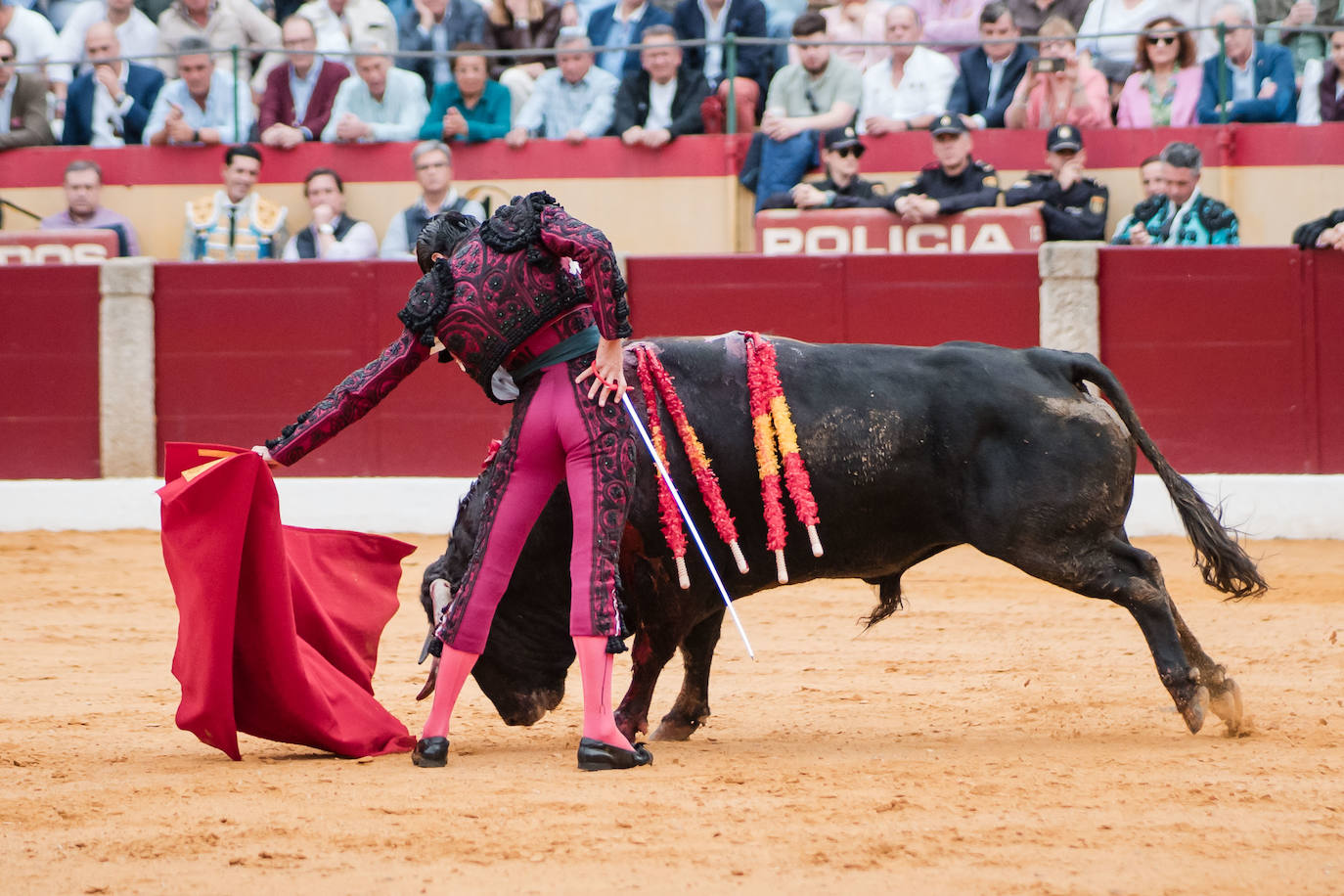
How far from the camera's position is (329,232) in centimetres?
934

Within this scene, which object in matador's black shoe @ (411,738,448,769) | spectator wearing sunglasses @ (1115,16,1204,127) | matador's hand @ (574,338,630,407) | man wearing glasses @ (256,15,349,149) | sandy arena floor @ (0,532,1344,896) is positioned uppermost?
man wearing glasses @ (256,15,349,149)

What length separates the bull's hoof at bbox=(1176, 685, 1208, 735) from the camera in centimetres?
420

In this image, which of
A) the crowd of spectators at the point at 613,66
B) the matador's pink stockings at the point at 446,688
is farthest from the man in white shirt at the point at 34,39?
the matador's pink stockings at the point at 446,688

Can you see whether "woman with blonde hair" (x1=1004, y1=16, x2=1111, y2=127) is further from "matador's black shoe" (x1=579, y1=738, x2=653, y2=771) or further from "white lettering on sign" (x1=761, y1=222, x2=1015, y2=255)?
"matador's black shoe" (x1=579, y1=738, x2=653, y2=771)

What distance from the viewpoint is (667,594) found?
427 cm

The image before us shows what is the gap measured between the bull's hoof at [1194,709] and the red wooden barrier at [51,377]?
253 inches

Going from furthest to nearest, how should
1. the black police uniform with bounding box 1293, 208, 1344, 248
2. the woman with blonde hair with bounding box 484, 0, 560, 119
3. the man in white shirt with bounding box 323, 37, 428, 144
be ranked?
the woman with blonde hair with bounding box 484, 0, 560, 119, the man in white shirt with bounding box 323, 37, 428, 144, the black police uniform with bounding box 1293, 208, 1344, 248

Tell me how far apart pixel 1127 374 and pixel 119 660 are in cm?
505

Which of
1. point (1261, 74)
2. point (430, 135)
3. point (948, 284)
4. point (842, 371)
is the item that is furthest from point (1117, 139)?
point (842, 371)

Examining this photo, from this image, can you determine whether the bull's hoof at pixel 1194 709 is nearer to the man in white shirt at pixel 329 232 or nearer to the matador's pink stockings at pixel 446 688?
the matador's pink stockings at pixel 446 688

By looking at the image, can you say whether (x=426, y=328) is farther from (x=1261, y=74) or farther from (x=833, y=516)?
(x=1261, y=74)

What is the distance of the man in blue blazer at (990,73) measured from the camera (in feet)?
30.4

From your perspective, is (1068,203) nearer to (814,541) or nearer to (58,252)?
(814,541)

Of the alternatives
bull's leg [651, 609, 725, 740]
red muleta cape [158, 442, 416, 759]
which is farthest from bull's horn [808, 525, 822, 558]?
red muleta cape [158, 442, 416, 759]
